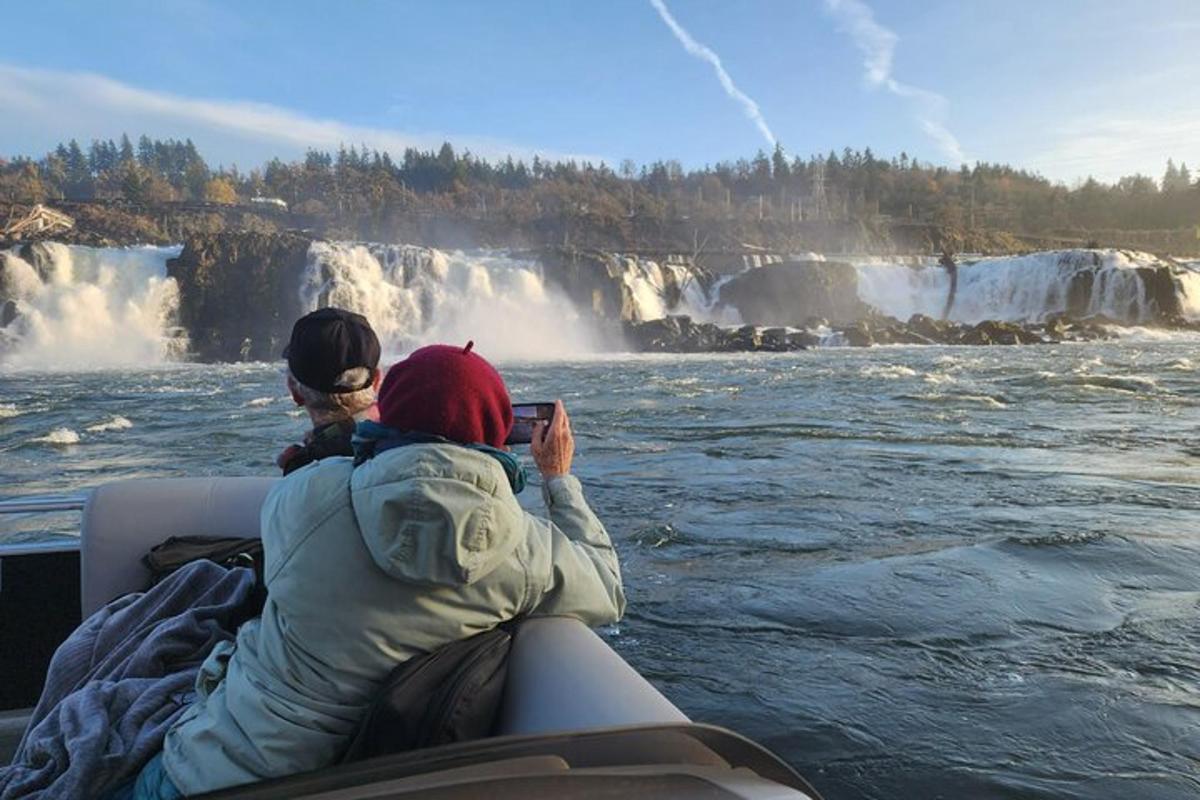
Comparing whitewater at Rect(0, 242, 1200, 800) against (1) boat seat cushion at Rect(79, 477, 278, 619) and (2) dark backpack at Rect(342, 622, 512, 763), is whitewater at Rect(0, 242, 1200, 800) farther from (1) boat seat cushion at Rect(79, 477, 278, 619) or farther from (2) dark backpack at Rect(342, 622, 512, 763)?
(1) boat seat cushion at Rect(79, 477, 278, 619)

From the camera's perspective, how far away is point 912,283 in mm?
54125

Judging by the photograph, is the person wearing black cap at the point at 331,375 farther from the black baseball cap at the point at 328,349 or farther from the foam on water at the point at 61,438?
the foam on water at the point at 61,438

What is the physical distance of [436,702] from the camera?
1598 mm

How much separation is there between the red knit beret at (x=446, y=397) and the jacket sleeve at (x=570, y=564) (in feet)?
0.76

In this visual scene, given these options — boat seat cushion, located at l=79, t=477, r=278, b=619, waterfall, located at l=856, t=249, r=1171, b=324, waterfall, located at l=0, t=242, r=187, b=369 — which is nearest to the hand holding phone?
boat seat cushion, located at l=79, t=477, r=278, b=619

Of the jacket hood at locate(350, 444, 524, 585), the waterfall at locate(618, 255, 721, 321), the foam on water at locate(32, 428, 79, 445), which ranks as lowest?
the foam on water at locate(32, 428, 79, 445)

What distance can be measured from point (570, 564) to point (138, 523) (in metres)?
1.63

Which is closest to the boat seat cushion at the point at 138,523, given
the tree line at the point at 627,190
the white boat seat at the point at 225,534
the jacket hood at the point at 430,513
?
the white boat seat at the point at 225,534

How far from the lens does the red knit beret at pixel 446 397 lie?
170 cm

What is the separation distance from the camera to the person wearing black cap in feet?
7.95

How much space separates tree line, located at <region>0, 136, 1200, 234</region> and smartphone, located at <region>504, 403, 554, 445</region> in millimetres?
102919

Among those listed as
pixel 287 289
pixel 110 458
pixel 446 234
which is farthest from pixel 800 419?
pixel 446 234

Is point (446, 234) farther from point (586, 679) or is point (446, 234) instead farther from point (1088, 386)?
point (586, 679)

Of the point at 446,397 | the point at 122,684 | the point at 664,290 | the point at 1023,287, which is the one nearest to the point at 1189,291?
the point at 1023,287
